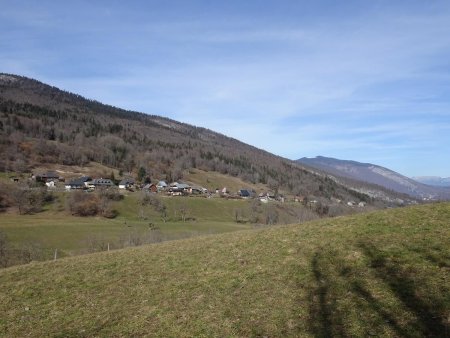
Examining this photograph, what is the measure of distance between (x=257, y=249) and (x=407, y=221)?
7.23 meters

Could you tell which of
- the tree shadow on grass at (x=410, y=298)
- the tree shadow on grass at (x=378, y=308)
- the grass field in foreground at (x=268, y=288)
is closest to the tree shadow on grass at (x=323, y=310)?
the grass field in foreground at (x=268, y=288)

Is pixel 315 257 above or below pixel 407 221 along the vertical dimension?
below

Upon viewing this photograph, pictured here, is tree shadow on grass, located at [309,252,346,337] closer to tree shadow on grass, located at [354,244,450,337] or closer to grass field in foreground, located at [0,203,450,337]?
grass field in foreground, located at [0,203,450,337]

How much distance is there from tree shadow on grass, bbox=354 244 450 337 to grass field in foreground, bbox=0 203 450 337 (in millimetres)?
31

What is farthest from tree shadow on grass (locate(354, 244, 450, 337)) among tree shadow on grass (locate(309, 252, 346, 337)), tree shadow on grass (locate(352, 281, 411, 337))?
tree shadow on grass (locate(309, 252, 346, 337))

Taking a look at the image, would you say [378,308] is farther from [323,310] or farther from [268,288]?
[268,288]

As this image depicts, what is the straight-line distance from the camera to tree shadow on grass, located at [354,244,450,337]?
992 centimetres

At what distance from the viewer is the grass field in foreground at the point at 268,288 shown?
11.2 m

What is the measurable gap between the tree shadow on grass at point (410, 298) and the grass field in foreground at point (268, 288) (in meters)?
0.03

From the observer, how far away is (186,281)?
1602 cm

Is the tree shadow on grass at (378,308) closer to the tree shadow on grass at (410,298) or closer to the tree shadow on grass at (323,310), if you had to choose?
the tree shadow on grass at (410,298)

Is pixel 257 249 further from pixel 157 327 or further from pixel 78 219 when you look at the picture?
pixel 78 219

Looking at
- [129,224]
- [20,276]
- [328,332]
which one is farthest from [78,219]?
[328,332]

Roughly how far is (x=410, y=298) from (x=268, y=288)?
4.57 m
